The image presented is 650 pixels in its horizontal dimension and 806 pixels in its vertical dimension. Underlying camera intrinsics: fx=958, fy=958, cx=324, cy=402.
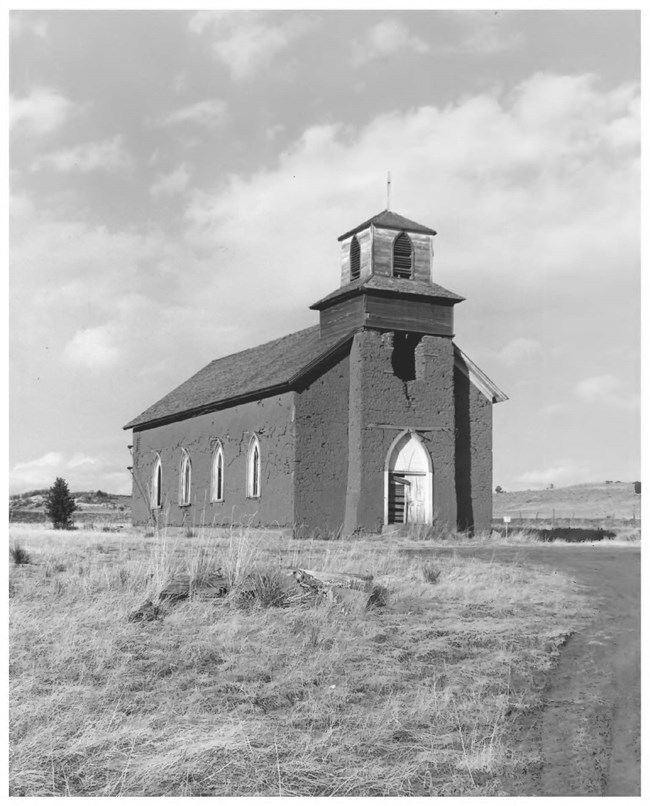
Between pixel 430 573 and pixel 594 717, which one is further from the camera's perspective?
pixel 430 573

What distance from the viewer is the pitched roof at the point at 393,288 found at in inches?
1220

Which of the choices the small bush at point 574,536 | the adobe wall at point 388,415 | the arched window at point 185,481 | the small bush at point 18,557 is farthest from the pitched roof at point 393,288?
the small bush at point 18,557

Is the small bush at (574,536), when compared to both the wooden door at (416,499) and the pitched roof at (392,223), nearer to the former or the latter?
the wooden door at (416,499)

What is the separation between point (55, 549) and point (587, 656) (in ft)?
38.4

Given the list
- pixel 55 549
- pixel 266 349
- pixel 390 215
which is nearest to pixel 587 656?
pixel 55 549

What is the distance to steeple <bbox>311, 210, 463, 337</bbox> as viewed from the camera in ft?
102

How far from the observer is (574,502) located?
80875mm

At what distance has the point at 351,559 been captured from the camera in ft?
60.4

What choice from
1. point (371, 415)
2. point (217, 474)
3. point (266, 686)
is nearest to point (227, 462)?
point (217, 474)

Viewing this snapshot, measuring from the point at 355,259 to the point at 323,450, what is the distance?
6.90 meters

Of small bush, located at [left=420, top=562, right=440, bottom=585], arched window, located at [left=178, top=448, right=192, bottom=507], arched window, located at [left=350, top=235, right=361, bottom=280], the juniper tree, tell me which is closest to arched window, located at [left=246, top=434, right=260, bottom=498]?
arched window, located at [left=178, top=448, right=192, bottom=507]

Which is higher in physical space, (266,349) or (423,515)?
(266,349)

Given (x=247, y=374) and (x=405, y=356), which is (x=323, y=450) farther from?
(x=247, y=374)

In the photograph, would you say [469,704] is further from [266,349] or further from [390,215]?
[266,349]
